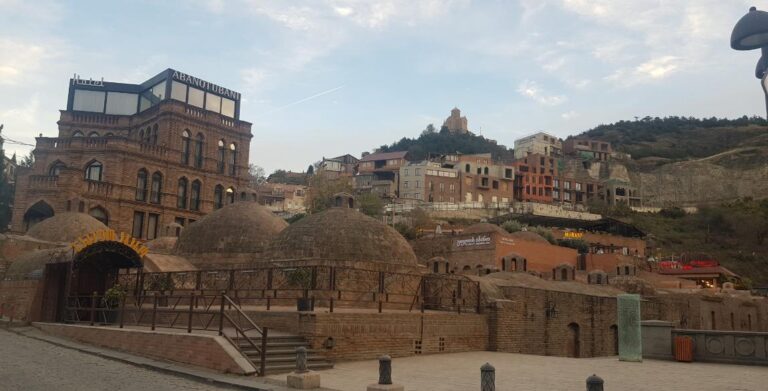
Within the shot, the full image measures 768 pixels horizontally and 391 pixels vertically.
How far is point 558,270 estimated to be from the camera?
144ft

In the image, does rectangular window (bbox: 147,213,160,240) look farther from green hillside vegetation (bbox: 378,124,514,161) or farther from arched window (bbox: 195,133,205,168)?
green hillside vegetation (bbox: 378,124,514,161)

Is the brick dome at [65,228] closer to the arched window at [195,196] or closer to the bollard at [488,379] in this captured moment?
the arched window at [195,196]

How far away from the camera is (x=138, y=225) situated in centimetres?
4331

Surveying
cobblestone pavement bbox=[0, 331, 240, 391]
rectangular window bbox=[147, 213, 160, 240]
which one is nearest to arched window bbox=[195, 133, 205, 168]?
rectangular window bbox=[147, 213, 160, 240]

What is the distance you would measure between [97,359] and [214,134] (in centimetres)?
3645

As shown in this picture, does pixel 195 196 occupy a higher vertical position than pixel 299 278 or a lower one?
higher

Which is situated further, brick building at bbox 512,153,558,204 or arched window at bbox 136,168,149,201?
brick building at bbox 512,153,558,204

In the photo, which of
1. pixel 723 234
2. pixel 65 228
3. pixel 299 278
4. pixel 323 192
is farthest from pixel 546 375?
pixel 723 234

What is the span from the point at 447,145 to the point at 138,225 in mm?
80327

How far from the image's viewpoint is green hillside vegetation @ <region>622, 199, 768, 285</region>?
7125cm

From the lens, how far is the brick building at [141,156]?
40.2 m

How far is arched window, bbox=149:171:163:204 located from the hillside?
65773 mm

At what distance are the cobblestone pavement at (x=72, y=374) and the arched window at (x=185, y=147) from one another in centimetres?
3270

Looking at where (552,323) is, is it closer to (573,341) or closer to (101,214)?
(573,341)
